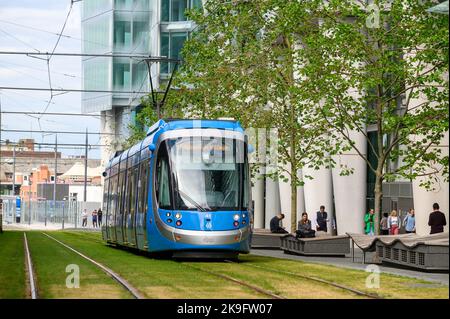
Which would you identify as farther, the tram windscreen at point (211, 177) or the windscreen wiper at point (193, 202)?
the tram windscreen at point (211, 177)

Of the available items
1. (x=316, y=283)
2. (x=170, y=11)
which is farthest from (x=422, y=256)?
(x=170, y=11)

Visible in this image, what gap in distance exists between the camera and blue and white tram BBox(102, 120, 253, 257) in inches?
1002

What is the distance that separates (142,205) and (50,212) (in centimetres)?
8168

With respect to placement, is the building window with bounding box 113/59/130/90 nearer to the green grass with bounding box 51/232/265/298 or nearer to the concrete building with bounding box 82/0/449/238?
the concrete building with bounding box 82/0/449/238

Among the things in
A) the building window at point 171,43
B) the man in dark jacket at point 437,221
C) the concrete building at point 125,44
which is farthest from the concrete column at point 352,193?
the building window at point 171,43

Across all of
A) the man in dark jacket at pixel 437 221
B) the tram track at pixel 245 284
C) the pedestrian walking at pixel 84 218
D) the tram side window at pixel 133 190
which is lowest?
the tram track at pixel 245 284

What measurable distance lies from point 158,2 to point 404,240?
61.7 meters

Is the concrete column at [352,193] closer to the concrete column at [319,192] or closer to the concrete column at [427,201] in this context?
the concrete column at [319,192]

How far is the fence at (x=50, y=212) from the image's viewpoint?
100 metres

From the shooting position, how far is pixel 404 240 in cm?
2553

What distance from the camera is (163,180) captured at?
86.1ft

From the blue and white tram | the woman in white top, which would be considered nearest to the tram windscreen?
the blue and white tram

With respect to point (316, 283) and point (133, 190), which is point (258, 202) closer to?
Answer: point (133, 190)
